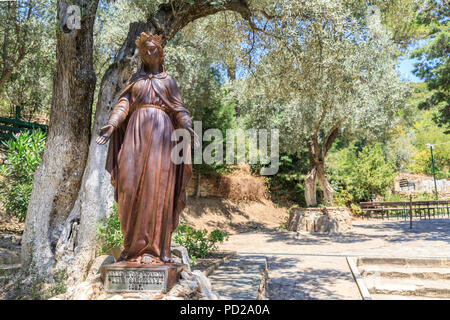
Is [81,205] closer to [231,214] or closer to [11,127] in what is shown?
[11,127]

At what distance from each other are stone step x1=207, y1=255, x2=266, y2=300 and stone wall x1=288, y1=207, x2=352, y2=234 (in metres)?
5.74

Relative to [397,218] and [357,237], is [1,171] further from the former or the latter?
[397,218]

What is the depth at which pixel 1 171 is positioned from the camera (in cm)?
869

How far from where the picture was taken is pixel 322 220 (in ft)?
43.0

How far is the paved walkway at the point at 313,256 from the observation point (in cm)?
577

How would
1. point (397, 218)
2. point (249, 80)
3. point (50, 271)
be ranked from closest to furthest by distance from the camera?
point (50, 271)
point (249, 80)
point (397, 218)

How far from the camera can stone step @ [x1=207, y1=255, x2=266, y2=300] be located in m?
4.74

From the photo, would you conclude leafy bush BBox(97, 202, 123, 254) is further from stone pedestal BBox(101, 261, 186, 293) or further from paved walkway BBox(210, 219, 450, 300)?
stone pedestal BBox(101, 261, 186, 293)

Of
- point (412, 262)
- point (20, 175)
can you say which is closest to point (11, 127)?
point (20, 175)

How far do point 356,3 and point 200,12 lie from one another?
371 centimetres

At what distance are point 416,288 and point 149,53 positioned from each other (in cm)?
597

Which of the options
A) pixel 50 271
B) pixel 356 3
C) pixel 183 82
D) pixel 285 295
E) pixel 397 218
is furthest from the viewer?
pixel 397 218

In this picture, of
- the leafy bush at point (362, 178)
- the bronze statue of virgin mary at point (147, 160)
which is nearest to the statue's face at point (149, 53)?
the bronze statue of virgin mary at point (147, 160)
